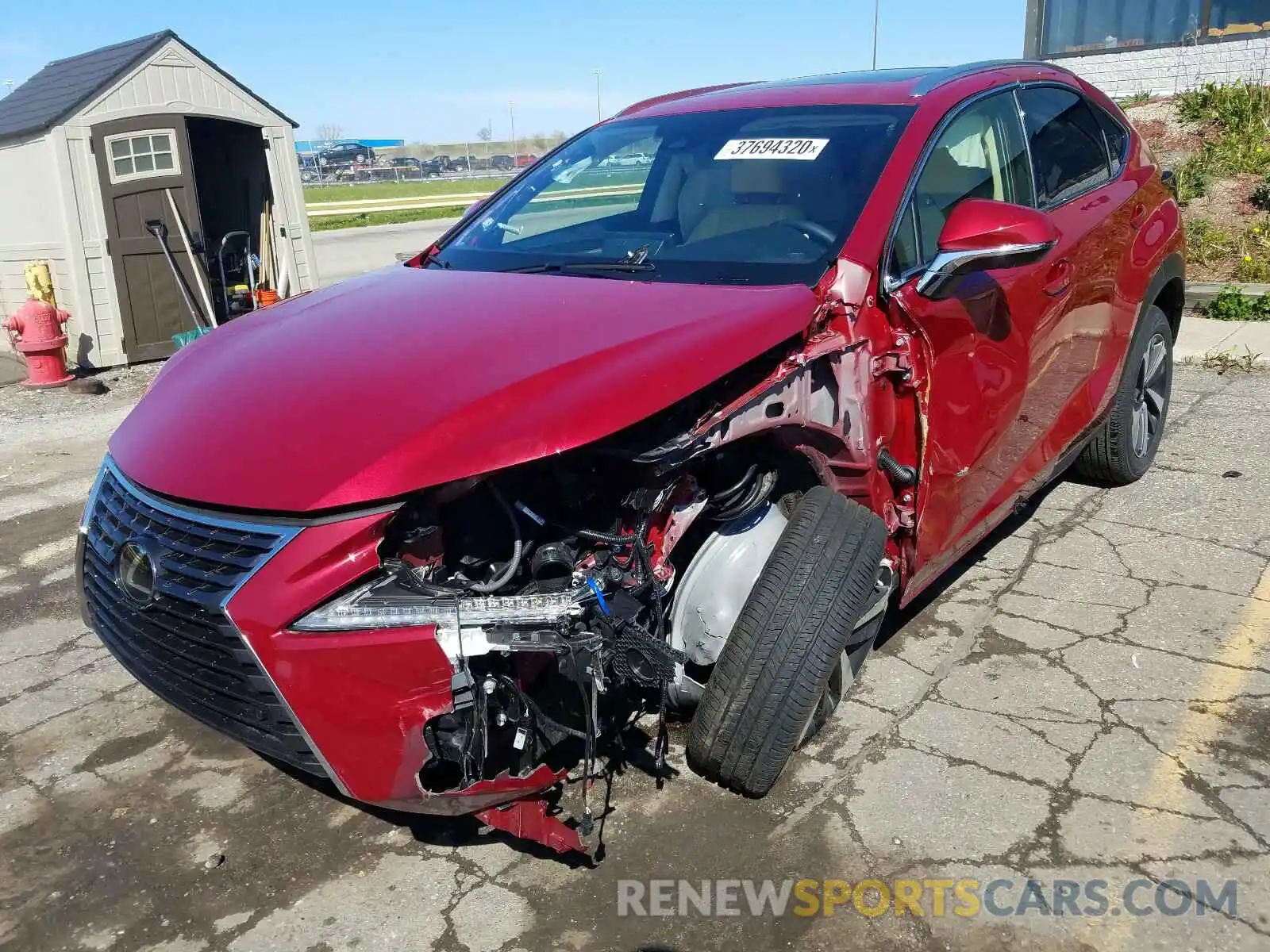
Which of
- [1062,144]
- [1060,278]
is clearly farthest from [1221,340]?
[1060,278]

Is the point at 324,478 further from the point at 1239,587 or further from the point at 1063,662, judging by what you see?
the point at 1239,587

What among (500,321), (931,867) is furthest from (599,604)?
(931,867)

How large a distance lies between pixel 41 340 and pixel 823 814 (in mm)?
7907

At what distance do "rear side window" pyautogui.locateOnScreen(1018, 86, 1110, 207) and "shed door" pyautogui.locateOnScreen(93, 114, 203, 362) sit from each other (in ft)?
25.1

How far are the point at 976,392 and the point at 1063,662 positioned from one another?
101 centimetres

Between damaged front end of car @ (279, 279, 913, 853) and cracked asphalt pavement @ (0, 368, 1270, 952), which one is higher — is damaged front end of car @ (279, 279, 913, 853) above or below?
above

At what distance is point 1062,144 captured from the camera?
3988mm

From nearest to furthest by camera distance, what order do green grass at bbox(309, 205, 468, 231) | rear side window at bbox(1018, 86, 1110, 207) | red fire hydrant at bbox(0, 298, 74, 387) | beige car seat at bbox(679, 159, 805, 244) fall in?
1. beige car seat at bbox(679, 159, 805, 244)
2. rear side window at bbox(1018, 86, 1110, 207)
3. red fire hydrant at bbox(0, 298, 74, 387)
4. green grass at bbox(309, 205, 468, 231)

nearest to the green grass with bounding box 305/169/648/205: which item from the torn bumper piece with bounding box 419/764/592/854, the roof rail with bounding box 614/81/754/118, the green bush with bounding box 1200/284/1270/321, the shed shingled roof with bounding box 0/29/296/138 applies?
the shed shingled roof with bounding box 0/29/296/138

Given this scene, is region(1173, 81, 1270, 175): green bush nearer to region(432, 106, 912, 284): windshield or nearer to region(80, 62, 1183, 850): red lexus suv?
region(80, 62, 1183, 850): red lexus suv

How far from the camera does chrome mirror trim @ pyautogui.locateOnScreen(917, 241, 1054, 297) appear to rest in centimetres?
282

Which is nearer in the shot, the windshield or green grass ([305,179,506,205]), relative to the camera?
the windshield

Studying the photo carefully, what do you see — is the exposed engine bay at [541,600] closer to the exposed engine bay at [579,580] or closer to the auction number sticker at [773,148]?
the exposed engine bay at [579,580]

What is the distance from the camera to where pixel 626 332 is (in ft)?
8.06
